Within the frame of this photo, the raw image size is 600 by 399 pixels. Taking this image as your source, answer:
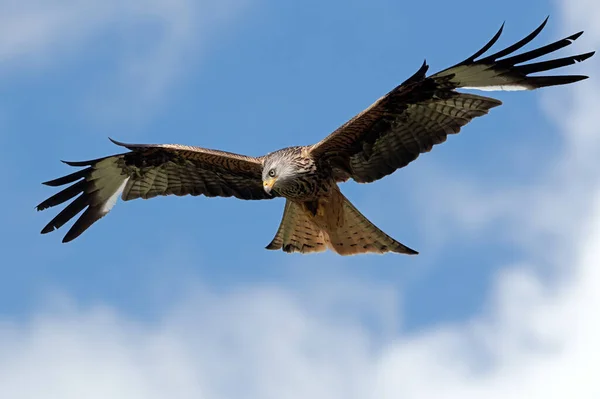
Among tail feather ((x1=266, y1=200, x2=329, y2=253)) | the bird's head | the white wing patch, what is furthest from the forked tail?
the white wing patch

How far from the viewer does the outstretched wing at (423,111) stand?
1161 centimetres

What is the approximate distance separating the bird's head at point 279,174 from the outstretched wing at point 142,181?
3.43 feet

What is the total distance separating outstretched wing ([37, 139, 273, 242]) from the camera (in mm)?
13484

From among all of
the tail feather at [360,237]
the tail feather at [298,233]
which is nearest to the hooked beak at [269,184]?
the tail feather at [298,233]

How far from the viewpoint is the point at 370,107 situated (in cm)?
1186

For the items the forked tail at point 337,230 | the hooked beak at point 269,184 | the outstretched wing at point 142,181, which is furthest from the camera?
the outstretched wing at point 142,181

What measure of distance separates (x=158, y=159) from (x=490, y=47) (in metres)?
4.29

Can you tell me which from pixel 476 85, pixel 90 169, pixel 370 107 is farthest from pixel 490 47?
pixel 90 169

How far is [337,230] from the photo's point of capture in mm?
12844

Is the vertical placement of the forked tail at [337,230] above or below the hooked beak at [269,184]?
below

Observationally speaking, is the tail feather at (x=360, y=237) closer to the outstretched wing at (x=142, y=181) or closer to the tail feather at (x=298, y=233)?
the tail feather at (x=298, y=233)

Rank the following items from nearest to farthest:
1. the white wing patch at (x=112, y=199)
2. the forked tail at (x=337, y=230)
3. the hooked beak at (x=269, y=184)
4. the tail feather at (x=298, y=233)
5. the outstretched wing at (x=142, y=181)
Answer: the hooked beak at (x=269, y=184) < the forked tail at (x=337, y=230) < the tail feather at (x=298, y=233) < the outstretched wing at (x=142, y=181) < the white wing patch at (x=112, y=199)

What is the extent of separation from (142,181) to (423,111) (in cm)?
372

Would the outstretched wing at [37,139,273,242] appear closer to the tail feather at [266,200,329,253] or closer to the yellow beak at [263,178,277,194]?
the tail feather at [266,200,329,253]
